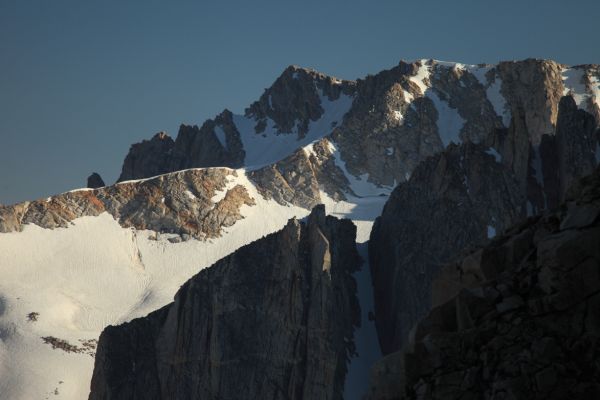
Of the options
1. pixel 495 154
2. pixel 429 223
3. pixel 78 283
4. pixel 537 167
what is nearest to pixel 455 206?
pixel 429 223

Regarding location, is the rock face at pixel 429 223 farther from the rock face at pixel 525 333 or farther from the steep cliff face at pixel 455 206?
the rock face at pixel 525 333

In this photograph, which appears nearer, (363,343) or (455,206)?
(363,343)

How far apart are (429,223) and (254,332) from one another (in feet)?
87.4

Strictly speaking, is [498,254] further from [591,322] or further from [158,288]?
[158,288]

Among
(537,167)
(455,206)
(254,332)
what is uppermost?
(537,167)

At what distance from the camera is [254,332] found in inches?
4830

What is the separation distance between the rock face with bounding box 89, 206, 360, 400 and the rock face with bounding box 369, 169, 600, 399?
88.9 meters

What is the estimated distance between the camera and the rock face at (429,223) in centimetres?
12800

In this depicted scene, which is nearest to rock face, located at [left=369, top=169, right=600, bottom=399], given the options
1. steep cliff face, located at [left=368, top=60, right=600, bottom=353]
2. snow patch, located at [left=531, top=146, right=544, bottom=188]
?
steep cliff face, located at [left=368, top=60, right=600, bottom=353]

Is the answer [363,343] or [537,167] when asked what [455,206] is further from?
[363,343]

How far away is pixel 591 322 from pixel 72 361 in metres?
145

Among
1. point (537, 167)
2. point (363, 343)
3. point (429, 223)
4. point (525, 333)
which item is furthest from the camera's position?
point (537, 167)

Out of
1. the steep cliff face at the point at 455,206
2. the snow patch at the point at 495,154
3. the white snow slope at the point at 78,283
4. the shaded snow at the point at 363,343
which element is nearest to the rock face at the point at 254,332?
the shaded snow at the point at 363,343

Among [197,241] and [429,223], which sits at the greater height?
[197,241]
